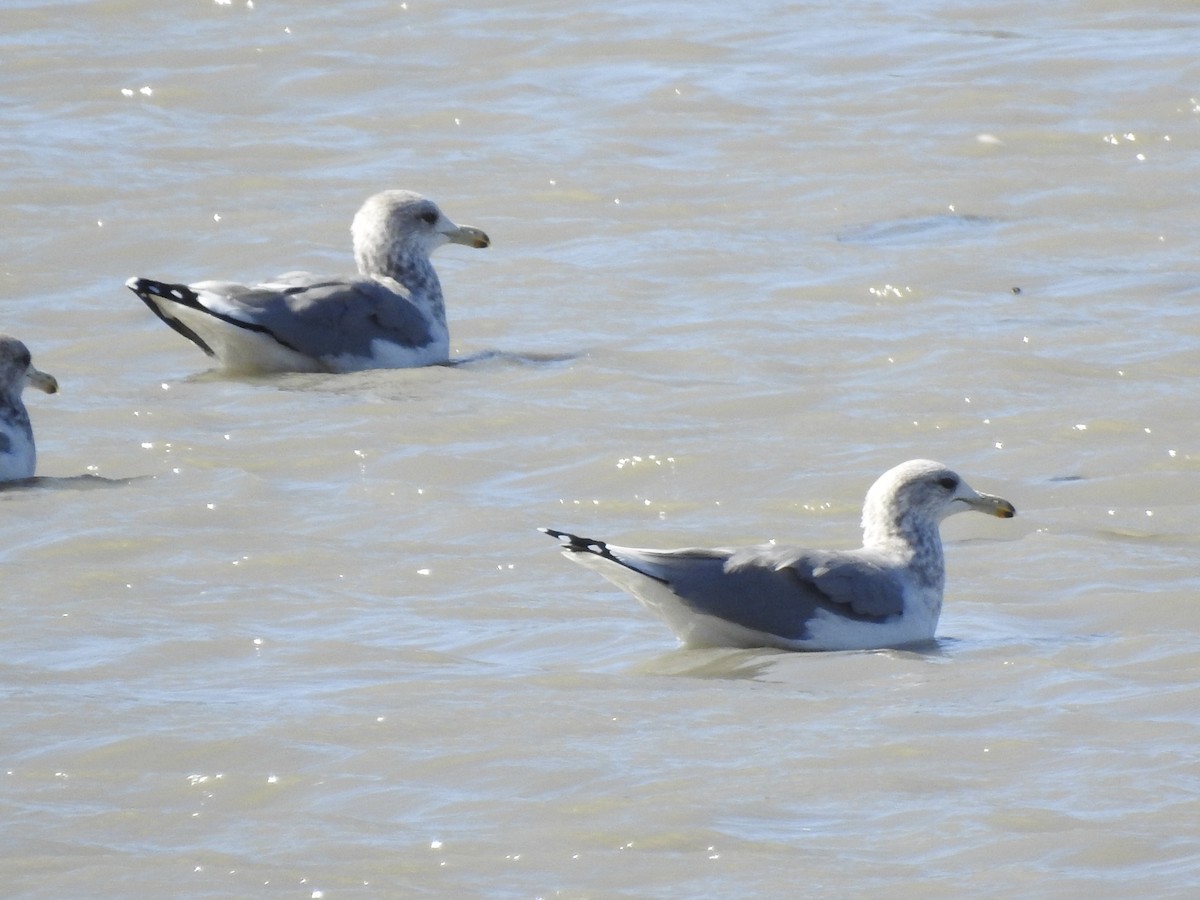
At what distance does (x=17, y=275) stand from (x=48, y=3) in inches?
247

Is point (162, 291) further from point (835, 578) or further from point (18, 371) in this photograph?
point (835, 578)

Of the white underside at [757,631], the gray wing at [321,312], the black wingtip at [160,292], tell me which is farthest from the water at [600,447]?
the black wingtip at [160,292]

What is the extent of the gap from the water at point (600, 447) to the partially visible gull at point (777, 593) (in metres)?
0.14

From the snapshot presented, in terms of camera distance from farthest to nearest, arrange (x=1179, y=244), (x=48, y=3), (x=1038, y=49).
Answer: (x=48, y=3)
(x=1038, y=49)
(x=1179, y=244)

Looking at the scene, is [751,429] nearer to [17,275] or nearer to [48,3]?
[17,275]

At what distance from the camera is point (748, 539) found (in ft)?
28.7

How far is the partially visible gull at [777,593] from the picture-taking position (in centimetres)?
752

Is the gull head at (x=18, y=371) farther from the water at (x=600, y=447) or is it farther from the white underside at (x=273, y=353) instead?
the white underside at (x=273, y=353)

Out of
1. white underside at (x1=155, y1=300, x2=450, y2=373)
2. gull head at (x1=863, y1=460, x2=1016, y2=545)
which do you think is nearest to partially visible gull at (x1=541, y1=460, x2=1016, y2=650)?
gull head at (x1=863, y1=460, x2=1016, y2=545)

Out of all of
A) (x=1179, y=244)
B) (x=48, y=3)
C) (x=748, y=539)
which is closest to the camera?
(x=748, y=539)

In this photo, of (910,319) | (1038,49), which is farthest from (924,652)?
(1038,49)

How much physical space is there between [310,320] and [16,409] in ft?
6.38

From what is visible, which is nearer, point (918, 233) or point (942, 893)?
point (942, 893)

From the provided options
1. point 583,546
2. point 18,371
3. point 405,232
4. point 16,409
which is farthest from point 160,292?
point 583,546
